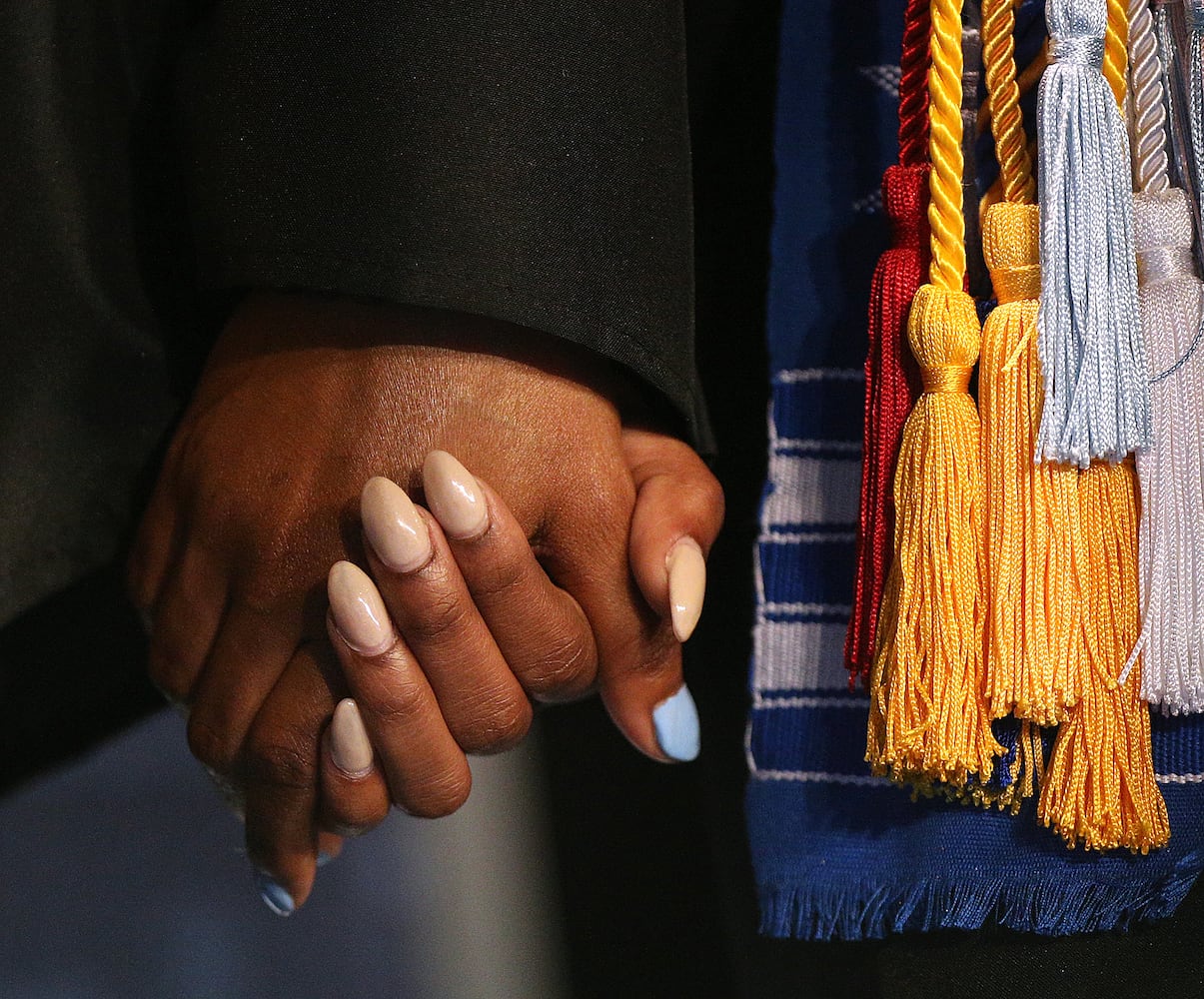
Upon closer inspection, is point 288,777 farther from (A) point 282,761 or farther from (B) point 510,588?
(B) point 510,588

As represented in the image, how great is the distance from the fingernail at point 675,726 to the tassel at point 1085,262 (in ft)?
0.60

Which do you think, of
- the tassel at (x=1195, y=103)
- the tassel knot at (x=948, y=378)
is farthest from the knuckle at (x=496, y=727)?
the tassel at (x=1195, y=103)

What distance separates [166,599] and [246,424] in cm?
9

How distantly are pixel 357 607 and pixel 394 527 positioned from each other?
1.4 inches

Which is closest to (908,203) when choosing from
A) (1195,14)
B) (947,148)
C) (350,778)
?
(947,148)

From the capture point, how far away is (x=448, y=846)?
85 centimetres

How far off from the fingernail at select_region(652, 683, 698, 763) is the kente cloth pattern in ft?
0.23

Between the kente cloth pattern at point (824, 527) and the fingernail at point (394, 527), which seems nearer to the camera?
the fingernail at point (394, 527)

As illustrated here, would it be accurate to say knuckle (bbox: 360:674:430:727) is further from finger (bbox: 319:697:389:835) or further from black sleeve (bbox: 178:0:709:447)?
black sleeve (bbox: 178:0:709:447)

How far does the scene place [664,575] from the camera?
1.32ft

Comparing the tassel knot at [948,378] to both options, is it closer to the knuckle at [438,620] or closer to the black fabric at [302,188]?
the black fabric at [302,188]

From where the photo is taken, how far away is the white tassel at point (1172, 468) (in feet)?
1.28

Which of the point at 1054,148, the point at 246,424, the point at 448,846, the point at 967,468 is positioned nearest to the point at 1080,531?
the point at 967,468

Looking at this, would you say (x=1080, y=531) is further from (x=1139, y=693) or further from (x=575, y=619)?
(x=575, y=619)
